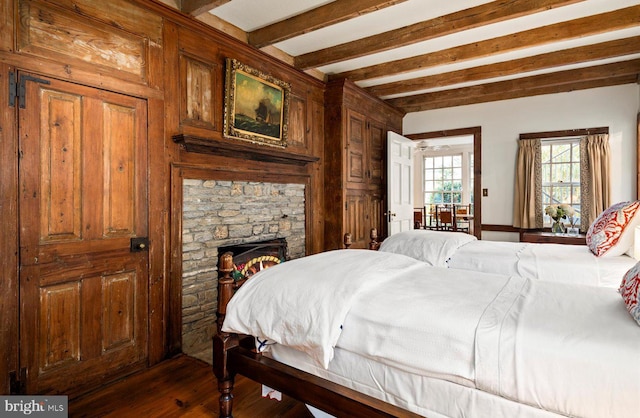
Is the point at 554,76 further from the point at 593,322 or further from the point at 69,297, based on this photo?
the point at 69,297

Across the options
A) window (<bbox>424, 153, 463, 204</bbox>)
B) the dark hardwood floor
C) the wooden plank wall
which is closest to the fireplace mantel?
the wooden plank wall

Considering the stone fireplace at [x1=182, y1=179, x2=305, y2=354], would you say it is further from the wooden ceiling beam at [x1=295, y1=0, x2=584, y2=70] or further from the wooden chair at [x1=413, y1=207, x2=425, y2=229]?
the wooden chair at [x1=413, y1=207, x2=425, y2=229]

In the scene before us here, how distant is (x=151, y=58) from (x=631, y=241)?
3790 millimetres

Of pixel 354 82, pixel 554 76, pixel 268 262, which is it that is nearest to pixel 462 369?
pixel 268 262

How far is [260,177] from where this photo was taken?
3.44 meters

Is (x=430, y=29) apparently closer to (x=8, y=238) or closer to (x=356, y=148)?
(x=356, y=148)

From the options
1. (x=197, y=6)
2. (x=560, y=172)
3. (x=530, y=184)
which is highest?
(x=197, y=6)

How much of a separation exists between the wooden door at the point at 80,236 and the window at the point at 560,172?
201 inches

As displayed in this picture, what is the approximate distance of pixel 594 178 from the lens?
453 cm

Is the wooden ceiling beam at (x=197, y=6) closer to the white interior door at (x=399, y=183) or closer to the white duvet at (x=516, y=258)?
the white duvet at (x=516, y=258)

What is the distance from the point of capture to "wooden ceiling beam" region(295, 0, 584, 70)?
2635mm

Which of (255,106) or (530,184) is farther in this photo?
(530,184)

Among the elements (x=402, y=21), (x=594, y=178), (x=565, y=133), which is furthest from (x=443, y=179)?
(x=402, y=21)

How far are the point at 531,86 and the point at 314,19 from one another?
319 cm
